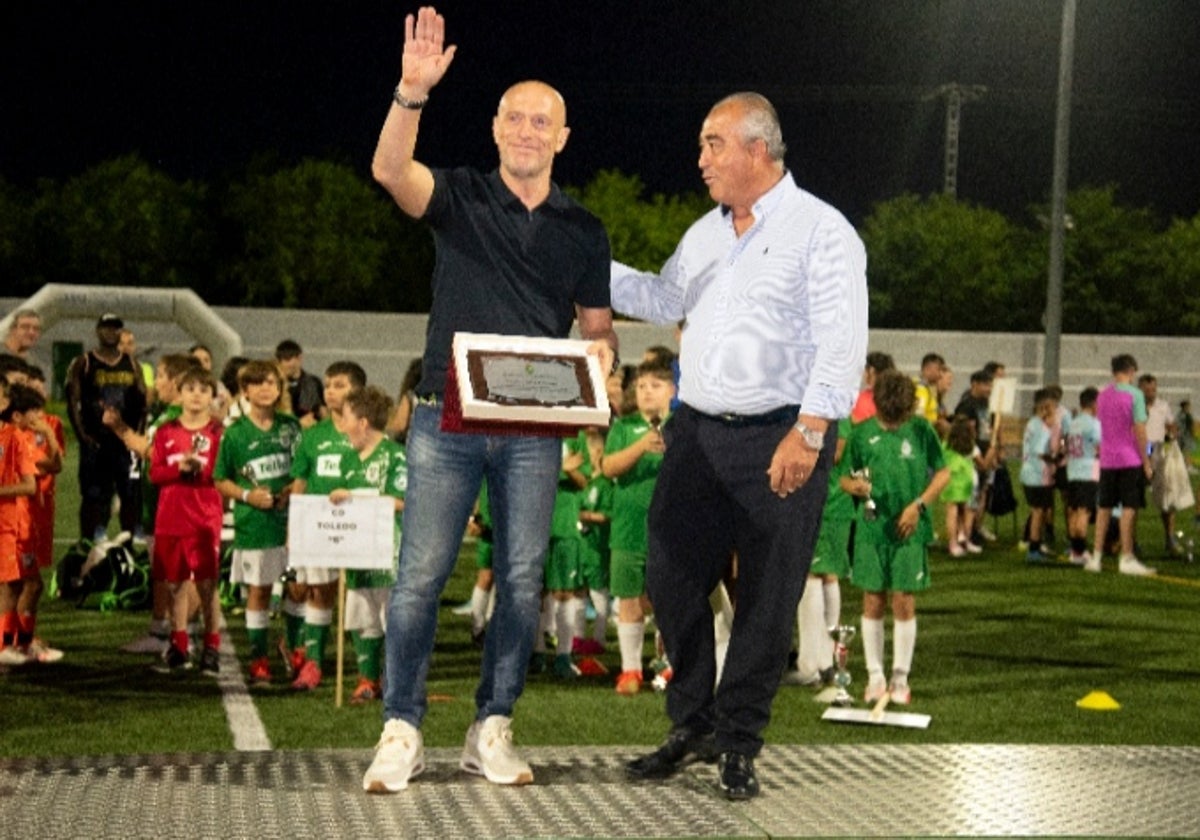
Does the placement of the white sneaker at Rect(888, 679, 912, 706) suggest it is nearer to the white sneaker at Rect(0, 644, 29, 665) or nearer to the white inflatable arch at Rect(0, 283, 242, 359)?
the white sneaker at Rect(0, 644, 29, 665)

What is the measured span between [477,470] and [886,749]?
1934 millimetres

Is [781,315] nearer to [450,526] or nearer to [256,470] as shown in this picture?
[450,526]

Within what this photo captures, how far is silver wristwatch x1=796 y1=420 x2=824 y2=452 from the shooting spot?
5656mm

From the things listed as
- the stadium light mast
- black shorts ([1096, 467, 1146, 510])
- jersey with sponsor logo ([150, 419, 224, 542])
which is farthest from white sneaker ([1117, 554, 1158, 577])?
the stadium light mast

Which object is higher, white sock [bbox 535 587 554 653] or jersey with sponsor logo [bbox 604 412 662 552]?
jersey with sponsor logo [bbox 604 412 662 552]

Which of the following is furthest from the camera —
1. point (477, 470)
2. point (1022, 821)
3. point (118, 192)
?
point (118, 192)

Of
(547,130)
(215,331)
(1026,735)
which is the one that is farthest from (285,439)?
(215,331)

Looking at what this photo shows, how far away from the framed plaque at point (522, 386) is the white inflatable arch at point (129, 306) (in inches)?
1064

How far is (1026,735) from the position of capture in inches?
359

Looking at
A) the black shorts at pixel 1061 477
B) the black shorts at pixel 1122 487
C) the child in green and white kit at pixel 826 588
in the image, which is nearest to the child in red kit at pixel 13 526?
the child in green and white kit at pixel 826 588

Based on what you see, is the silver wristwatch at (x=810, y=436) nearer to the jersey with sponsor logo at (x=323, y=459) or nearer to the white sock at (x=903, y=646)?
the white sock at (x=903, y=646)

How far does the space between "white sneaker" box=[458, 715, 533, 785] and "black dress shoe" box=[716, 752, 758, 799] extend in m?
0.63

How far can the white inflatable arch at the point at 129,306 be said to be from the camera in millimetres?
32719

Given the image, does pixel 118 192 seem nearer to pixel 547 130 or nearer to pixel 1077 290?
pixel 1077 290
